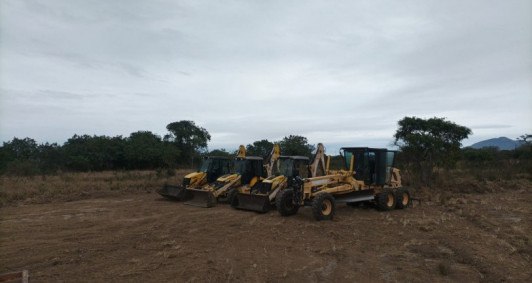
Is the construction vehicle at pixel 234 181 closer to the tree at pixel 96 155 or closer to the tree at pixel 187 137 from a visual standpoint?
the tree at pixel 96 155

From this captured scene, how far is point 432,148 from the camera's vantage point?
22.6m

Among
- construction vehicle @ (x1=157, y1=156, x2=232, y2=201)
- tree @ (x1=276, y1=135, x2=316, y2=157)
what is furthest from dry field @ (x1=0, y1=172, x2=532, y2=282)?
tree @ (x1=276, y1=135, x2=316, y2=157)

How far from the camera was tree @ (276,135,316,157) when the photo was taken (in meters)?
33.2

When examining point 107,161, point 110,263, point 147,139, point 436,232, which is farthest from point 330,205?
point 147,139

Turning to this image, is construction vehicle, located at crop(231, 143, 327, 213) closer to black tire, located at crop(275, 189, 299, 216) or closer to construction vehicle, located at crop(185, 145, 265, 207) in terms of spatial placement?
black tire, located at crop(275, 189, 299, 216)

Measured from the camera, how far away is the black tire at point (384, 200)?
14.2 m

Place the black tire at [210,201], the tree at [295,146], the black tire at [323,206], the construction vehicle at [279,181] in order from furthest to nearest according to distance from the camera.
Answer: the tree at [295,146] → the black tire at [210,201] → the construction vehicle at [279,181] → the black tire at [323,206]

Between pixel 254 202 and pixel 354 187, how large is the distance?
356cm

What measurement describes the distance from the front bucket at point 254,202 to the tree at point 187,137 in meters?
36.6

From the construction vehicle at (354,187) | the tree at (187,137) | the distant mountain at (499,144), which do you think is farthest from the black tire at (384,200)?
the tree at (187,137)

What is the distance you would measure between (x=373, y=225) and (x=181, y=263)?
609 cm

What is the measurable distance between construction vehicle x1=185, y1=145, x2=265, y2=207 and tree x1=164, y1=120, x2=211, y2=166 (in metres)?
34.3

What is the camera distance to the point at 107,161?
39.2 m

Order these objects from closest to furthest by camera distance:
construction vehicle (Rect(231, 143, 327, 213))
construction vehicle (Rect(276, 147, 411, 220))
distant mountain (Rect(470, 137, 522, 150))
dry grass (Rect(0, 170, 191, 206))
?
Result: construction vehicle (Rect(276, 147, 411, 220))
construction vehicle (Rect(231, 143, 327, 213))
dry grass (Rect(0, 170, 191, 206))
distant mountain (Rect(470, 137, 522, 150))
